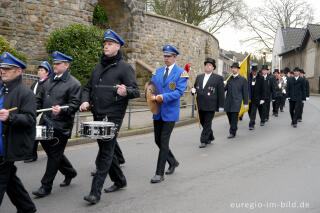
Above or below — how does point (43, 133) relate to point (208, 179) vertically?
above

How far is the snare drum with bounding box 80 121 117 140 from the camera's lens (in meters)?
4.49

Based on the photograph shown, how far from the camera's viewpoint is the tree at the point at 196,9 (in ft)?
109

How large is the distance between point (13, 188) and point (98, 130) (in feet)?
3.69

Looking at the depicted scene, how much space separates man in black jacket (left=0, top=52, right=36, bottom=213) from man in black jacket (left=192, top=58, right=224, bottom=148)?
5.19 m

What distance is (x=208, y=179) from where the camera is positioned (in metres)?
5.95

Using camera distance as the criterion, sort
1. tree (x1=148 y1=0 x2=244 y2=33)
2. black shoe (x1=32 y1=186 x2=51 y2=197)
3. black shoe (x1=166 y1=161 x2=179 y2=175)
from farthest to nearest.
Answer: tree (x1=148 y1=0 x2=244 y2=33) < black shoe (x1=166 y1=161 x2=179 y2=175) < black shoe (x1=32 y1=186 x2=51 y2=197)

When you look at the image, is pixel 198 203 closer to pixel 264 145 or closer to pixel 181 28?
pixel 264 145

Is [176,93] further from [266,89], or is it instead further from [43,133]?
[266,89]

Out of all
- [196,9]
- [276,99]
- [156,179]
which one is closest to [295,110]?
[276,99]

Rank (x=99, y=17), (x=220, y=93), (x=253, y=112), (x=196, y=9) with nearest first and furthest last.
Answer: (x=220, y=93) < (x=253, y=112) < (x=99, y=17) < (x=196, y=9)

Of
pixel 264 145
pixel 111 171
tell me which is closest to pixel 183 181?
pixel 111 171

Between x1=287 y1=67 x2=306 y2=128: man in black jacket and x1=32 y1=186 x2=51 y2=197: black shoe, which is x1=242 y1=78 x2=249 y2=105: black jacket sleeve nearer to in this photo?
x1=287 y1=67 x2=306 y2=128: man in black jacket

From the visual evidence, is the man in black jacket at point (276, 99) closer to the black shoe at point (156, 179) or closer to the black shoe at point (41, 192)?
the black shoe at point (156, 179)

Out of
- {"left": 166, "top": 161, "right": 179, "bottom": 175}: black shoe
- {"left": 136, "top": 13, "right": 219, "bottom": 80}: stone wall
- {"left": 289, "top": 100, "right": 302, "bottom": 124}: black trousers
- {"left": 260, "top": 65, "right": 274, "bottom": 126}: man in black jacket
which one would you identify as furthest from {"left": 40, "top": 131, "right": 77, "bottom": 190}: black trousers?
{"left": 136, "top": 13, "right": 219, "bottom": 80}: stone wall
